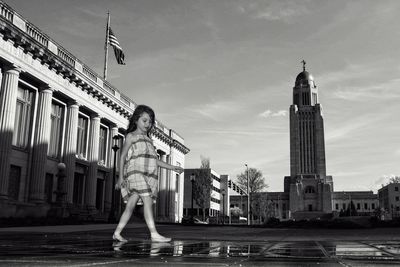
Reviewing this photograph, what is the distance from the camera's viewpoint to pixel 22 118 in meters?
24.3

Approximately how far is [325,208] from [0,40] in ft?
→ 404

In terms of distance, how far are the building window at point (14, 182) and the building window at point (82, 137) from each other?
7249mm

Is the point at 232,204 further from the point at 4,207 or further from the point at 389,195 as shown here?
the point at 4,207

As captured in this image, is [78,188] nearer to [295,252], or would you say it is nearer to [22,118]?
[22,118]

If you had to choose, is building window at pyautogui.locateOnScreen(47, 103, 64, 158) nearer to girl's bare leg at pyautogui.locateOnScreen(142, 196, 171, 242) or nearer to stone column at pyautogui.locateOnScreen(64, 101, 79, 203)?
stone column at pyautogui.locateOnScreen(64, 101, 79, 203)

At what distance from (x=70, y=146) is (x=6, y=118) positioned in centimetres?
740

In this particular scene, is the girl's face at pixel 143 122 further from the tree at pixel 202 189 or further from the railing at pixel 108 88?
the tree at pixel 202 189

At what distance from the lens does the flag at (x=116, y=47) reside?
112 ft

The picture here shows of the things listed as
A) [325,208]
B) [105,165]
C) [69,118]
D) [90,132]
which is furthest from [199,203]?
[325,208]

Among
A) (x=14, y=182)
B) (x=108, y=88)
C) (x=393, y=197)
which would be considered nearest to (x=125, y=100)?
(x=108, y=88)

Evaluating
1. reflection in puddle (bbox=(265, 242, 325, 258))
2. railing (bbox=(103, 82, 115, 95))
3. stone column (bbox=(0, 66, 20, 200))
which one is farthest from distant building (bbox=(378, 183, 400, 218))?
reflection in puddle (bbox=(265, 242, 325, 258))

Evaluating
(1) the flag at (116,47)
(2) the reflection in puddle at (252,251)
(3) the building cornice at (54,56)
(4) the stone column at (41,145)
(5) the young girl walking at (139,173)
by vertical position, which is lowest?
(2) the reflection in puddle at (252,251)

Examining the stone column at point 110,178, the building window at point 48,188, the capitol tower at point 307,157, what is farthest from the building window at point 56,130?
the capitol tower at point 307,157

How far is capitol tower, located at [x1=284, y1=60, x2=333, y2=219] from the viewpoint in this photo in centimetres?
13150
